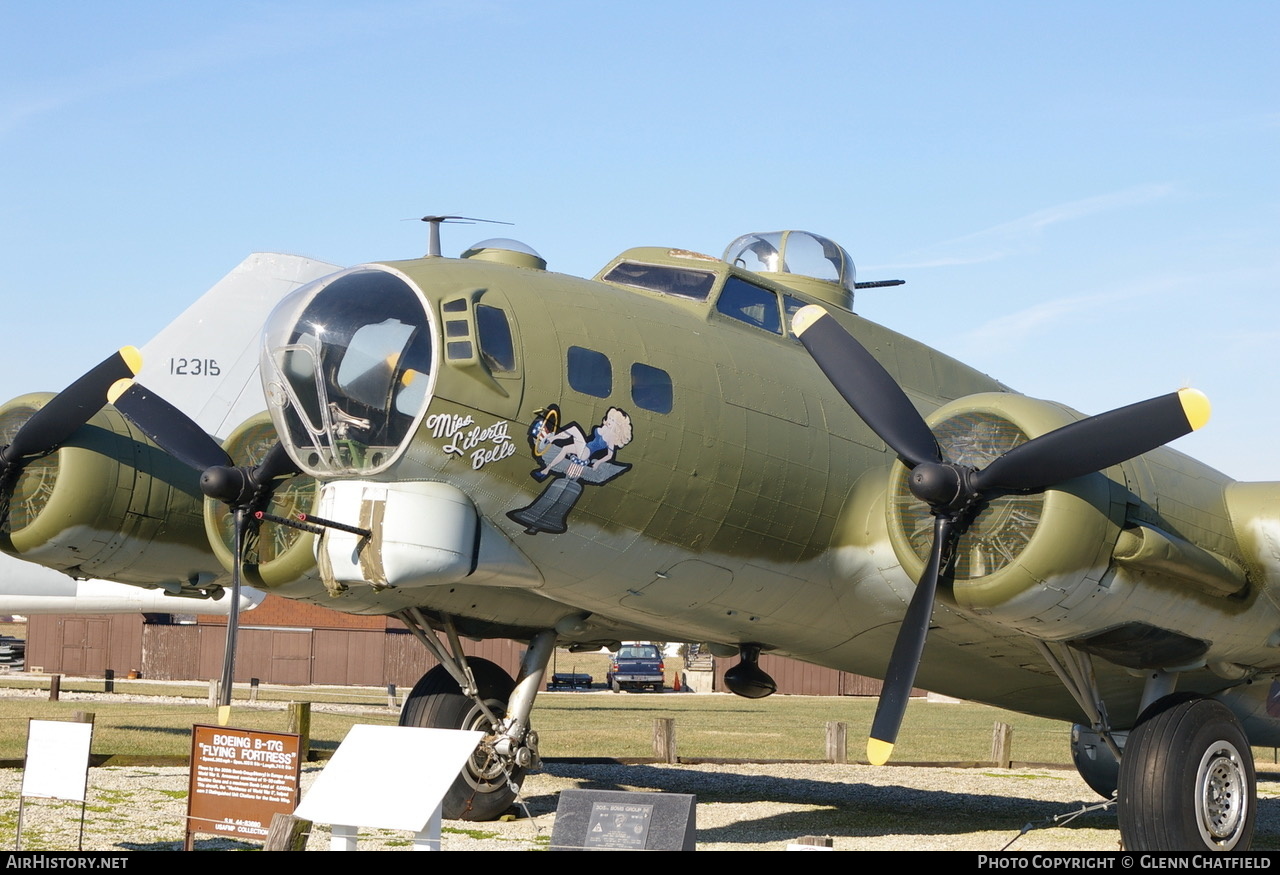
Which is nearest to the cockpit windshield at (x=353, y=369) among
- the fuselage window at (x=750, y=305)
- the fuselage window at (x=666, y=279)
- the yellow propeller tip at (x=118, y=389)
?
the fuselage window at (x=666, y=279)

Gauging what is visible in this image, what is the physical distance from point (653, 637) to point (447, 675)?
7.67 feet

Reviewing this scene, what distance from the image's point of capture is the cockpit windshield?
1027 cm

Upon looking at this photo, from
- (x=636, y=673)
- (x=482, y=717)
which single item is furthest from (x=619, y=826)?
(x=636, y=673)

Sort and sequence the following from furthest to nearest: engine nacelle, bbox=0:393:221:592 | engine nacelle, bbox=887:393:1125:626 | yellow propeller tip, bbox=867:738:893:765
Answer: engine nacelle, bbox=0:393:221:592 < yellow propeller tip, bbox=867:738:893:765 < engine nacelle, bbox=887:393:1125:626

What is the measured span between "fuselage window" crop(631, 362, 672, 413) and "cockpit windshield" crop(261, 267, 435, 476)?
171 cm

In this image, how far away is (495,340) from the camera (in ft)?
34.3

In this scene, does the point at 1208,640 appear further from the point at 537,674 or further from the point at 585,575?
the point at 537,674

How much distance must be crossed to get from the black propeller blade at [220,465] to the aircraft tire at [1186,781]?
7457 millimetres

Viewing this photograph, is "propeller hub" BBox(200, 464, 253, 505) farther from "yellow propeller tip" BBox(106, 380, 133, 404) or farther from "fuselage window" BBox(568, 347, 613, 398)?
"fuselage window" BBox(568, 347, 613, 398)

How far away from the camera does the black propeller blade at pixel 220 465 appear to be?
12211 millimetres

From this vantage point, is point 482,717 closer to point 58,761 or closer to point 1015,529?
point 58,761

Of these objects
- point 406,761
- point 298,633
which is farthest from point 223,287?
point 298,633

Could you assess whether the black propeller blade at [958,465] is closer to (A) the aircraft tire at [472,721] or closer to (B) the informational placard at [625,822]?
(B) the informational placard at [625,822]

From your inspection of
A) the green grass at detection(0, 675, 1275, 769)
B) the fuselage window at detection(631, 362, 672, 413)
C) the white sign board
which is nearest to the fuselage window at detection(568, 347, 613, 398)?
the fuselage window at detection(631, 362, 672, 413)
